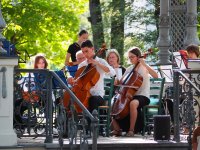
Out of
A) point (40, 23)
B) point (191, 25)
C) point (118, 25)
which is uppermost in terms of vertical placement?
point (40, 23)

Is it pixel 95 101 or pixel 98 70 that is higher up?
pixel 98 70

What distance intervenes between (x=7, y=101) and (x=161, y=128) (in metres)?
2.59

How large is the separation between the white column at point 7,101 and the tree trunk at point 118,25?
14160 mm

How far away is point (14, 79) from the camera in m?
14.8

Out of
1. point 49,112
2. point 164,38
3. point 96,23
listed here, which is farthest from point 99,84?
point 96,23

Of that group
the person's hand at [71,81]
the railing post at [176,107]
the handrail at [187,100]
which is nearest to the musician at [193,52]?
the handrail at [187,100]

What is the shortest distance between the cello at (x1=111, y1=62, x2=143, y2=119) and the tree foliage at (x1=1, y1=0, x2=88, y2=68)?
1963 centimetres

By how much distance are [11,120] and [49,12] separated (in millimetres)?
25351

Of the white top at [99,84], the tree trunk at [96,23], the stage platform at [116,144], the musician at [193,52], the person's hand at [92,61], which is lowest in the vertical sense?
the stage platform at [116,144]

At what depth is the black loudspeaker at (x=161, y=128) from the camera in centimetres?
1543

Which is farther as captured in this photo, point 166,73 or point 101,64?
point 166,73

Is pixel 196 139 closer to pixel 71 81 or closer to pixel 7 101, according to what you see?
pixel 71 81

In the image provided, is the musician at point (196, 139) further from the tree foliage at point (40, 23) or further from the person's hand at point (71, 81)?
the tree foliage at point (40, 23)

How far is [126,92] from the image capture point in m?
16.2
